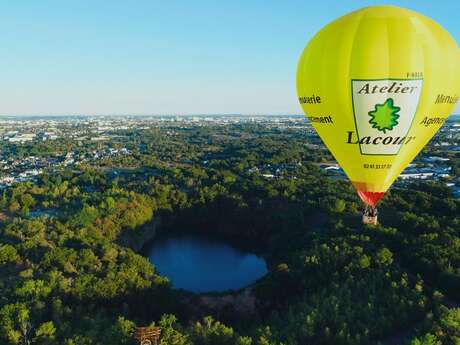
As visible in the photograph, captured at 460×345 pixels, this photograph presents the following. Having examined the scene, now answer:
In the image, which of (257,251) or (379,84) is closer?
(379,84)

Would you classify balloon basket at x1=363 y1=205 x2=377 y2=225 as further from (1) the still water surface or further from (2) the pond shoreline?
(1) the still water surface

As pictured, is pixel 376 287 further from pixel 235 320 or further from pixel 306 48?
pixel 306 48

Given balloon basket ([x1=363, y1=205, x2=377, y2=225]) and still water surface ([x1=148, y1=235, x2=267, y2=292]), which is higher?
balloon basket ([x1=363, y1=205, x2=377, y2=225])

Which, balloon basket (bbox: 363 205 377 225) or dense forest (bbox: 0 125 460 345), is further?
dense forest (bbox: 0 125 460 345)

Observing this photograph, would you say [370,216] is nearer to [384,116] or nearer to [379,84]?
[384,116]

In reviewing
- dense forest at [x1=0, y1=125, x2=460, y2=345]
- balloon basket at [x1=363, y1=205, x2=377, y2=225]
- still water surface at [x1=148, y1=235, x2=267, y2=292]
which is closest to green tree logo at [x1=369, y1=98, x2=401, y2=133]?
balloon basket at [x1=363, y1=205, x2=377, y2=225]

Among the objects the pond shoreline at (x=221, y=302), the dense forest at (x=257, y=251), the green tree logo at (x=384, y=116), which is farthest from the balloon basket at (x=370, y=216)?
the pond shoreline at (x=221, y=302)

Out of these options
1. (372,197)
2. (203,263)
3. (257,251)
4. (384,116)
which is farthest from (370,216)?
(257,251)

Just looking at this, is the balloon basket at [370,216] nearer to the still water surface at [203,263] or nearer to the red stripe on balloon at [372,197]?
the red stripe on balloon at [372,197]
